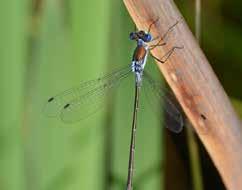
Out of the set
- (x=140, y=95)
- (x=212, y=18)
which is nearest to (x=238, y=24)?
(x=212, y=18)

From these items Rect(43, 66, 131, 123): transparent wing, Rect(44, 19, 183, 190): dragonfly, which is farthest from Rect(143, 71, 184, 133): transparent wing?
Rect(43, 66, 131, 123): transparent wing

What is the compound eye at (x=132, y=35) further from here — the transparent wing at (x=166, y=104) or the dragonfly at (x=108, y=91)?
the transparent wing at (x=166, y=104)

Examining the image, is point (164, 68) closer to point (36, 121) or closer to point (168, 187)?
point (36, 121)

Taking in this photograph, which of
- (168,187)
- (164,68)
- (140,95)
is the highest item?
(140,95)

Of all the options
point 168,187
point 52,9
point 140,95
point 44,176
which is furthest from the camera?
point 168,187

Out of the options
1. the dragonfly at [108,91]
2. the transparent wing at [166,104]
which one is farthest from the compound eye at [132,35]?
the transparent wing at [166,104]
